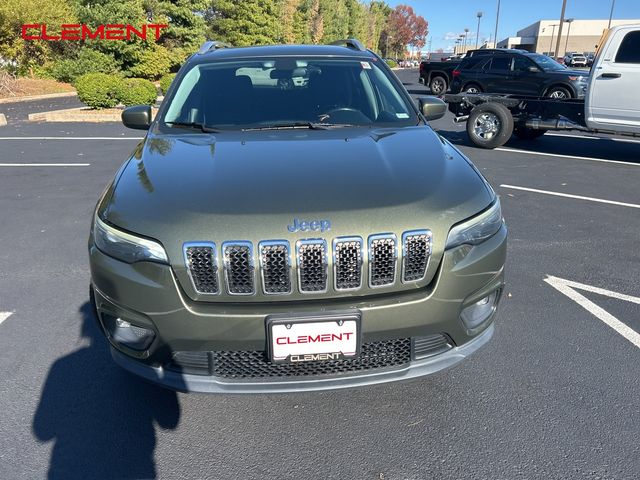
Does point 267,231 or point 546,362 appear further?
point 546,362

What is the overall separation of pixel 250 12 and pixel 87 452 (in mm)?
36054

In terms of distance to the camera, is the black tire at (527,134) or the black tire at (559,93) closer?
the black tire at (527,134)

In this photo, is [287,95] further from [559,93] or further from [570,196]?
[559,93]

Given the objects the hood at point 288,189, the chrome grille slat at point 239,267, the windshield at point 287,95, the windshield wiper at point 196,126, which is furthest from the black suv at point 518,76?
the chrome grille slat at point 239,267

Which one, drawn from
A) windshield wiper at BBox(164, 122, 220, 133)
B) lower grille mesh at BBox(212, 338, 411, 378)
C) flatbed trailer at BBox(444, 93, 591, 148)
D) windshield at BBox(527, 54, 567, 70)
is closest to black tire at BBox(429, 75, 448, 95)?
windshield at BBox(527, 54, 567, 70)

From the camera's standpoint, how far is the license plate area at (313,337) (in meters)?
2.02

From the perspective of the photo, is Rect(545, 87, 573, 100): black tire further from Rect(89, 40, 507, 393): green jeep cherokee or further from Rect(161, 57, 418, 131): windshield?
Rect(89, 40, 507, 393): green jeep cherokee

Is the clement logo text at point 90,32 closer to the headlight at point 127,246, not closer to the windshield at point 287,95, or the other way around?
the windshield at point 287,95

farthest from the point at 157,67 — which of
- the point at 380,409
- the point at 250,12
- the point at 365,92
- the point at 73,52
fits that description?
the point at 380,409

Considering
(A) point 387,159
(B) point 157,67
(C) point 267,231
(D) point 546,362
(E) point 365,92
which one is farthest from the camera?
(B) point 157,67

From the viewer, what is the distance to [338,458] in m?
2.29

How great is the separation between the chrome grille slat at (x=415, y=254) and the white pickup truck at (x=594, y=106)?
7.70m

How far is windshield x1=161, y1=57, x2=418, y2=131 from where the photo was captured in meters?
3.30

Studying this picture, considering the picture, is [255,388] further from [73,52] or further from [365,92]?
[73,52]
